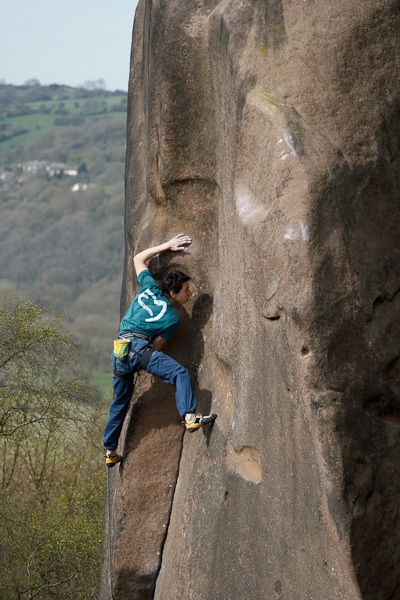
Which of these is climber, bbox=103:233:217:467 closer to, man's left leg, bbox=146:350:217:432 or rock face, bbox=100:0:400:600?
man's left leg, bbox=146:350:217:432

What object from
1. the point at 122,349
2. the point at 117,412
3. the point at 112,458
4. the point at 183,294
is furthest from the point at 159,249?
the point at 112,458

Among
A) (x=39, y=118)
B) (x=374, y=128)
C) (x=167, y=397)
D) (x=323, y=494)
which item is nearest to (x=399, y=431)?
(x=323, y=494)

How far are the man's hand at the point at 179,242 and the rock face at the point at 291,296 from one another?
0.49 ft

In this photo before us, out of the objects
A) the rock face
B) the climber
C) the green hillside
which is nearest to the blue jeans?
the climber

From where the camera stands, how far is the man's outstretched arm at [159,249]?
7.97 m

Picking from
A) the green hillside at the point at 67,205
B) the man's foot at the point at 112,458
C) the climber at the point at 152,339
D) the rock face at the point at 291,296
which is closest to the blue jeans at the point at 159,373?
the climber at the point at 152,339

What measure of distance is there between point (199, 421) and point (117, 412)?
1.09 m

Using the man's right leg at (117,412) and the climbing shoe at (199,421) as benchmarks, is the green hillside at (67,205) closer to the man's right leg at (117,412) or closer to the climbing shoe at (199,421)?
the man's right leg at (117,412)

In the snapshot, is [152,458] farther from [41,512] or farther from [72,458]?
[72,458]

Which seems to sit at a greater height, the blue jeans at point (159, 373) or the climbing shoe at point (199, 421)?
the blue jeans at point (159, 373)

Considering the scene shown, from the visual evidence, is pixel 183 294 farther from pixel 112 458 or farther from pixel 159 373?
pixel 112 458

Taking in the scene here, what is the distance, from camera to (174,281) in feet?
25.8

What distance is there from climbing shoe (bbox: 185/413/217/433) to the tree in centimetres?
607

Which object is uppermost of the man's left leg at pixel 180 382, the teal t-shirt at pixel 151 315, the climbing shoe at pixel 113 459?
the teal t-shirt at pixel 151 315
